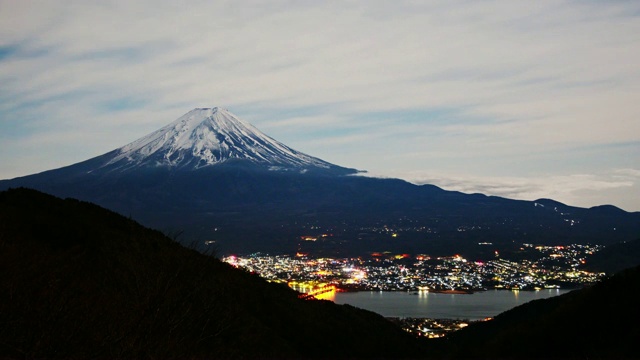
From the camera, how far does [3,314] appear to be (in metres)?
11.4

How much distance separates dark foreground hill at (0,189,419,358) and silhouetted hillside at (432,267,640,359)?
5.82 meters

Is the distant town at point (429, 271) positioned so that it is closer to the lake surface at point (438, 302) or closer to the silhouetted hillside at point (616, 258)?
the silhouetted hillside at point (616, 258)

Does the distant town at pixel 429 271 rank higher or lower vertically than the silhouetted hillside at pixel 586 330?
lower

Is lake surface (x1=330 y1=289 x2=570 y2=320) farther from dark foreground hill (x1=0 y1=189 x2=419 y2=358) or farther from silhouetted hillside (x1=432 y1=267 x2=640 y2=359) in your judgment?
silhouetted hillside (x1=432 y1=267 x2=640 y2=359)

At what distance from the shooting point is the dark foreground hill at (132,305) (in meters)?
11.7

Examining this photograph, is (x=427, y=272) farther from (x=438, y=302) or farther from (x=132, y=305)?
(x=132, y=305)

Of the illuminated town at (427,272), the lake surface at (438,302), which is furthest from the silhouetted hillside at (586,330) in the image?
the illuminated town at (427,272)

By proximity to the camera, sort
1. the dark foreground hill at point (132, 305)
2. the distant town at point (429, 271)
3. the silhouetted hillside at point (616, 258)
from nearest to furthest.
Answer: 1. the dark foreground hill at point (132, 305)
2. the distant town at point (429, 271)
3. the silhouetted hillside at point (616, 258)

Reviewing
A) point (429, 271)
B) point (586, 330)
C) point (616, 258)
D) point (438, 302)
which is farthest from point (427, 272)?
point (586, 330)

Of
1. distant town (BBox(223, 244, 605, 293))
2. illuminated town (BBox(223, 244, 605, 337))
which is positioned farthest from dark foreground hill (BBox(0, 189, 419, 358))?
distant town (BBox(223, 244, 605, 293))

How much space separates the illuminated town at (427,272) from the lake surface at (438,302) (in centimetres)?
316

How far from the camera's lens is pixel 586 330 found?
73.5 ft

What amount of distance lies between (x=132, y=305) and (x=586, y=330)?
48.3ft

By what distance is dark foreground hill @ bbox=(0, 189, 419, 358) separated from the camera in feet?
38.5
